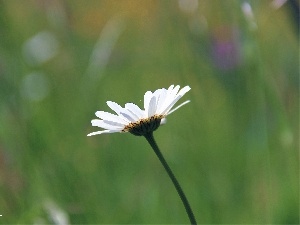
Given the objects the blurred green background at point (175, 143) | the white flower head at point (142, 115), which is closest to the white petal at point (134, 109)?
the white flower head at point (142, 115)

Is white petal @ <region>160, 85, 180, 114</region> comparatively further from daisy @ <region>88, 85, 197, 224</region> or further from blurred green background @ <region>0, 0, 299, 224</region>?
blurred green background @ <region>0, 0, 299, 224</region>

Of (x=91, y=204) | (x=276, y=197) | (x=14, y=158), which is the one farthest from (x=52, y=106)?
(x=276, y=197)

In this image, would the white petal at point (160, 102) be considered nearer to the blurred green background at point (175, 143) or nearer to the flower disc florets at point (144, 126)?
the flower disc florets at point (144, 126)

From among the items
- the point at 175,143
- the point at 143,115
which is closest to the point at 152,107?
the point at 143,115

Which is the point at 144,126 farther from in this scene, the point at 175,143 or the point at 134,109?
the point at 175,143

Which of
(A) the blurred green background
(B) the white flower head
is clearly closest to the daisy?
(B) the white flower head

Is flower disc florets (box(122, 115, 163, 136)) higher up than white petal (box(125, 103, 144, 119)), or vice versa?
white petal (box(125, 103, 144, 119))
